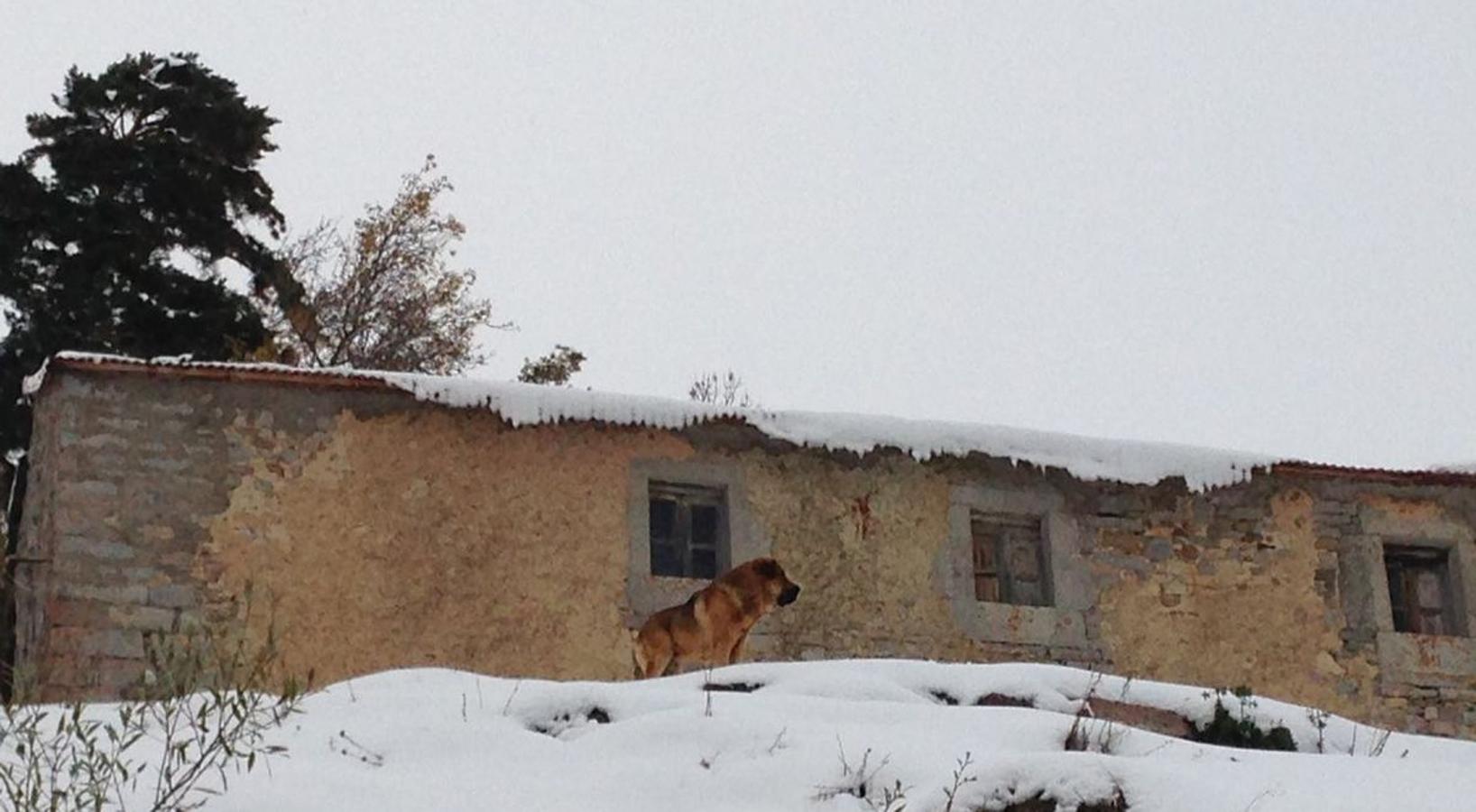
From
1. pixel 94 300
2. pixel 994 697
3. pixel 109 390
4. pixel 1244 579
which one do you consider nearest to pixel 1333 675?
pixel 1244 579

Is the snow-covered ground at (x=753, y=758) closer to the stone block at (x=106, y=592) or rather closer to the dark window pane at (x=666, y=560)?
the stone block at (x=106, y=592)

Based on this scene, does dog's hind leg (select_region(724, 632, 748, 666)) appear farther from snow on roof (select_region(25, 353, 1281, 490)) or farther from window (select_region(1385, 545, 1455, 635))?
window (select_region(1385, 545, 1455, 635))

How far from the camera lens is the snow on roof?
491 inches

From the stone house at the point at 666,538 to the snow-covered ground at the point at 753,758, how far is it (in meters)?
4.76

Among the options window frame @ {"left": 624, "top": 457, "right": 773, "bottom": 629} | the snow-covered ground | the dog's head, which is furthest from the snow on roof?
the snow-covered ground

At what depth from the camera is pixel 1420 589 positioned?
48.0 feet

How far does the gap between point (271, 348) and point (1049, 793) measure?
1316 centimetres

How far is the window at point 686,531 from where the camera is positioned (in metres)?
13.2

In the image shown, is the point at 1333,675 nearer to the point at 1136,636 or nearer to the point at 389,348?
the point at 1136,636

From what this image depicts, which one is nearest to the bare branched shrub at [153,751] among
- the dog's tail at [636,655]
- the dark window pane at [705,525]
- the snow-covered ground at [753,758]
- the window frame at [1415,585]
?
the snow-covered ground at [753,758]

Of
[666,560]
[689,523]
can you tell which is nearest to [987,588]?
[689,523]

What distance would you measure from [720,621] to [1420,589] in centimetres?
610

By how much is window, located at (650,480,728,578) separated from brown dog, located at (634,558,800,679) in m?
1.73

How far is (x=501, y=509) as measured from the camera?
41.7 ft
